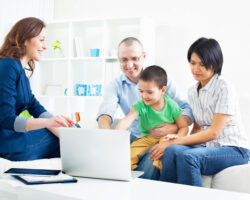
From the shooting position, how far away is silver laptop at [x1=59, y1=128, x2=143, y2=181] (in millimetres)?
1174

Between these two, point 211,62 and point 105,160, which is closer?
point 105,160

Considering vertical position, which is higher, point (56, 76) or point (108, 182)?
→ point (56, 76)

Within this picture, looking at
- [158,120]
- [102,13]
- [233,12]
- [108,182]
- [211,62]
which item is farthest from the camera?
[102,13]

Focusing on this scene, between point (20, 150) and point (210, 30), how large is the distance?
2.47 m

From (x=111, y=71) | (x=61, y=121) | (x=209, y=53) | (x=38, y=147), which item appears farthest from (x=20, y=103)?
(x=111, y=71)

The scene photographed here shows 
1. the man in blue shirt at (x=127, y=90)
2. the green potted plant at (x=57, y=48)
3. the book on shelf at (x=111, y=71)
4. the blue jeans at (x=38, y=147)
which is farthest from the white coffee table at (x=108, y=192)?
the green potted plant at (x=57, y=48)

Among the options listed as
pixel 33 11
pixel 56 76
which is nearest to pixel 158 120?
pixel 56 76

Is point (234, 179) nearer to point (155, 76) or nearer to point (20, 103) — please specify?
point (155, 76)

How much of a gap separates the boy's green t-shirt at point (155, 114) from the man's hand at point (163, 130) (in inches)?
0.8

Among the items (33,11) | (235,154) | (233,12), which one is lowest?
(235,154)

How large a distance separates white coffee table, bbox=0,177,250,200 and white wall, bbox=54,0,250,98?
235 centimetres

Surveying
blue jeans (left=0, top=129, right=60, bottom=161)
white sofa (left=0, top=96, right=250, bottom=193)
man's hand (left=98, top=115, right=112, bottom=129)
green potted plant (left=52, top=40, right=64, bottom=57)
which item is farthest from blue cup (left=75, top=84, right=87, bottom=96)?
white sofa (left=0, top=96, right=250, bottom=193)

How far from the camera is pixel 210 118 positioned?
69.4 inches

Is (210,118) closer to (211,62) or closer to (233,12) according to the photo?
(211,62)
